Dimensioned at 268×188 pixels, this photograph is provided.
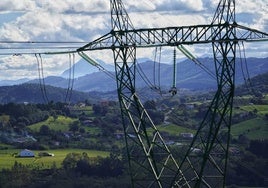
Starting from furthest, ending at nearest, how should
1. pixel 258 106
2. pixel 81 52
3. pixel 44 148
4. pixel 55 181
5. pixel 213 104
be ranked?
pixel 258 106 < pixel 44 148 < pixel 55 181 < pixel 81 52 < pixel 213 104

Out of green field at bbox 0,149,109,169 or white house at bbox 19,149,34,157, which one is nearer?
green field at bbox 0,149,109,169

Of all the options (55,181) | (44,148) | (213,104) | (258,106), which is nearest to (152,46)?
(213,104)

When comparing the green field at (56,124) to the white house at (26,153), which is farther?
the green field at (56,124)

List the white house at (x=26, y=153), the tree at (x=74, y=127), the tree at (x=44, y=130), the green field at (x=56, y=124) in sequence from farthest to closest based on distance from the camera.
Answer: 1. the green field at (x=56, y=124)
2. the tree at (x=74, y=127)
3. the tree at (x=44, y=130)
4. the white house at (x=26, y=153)

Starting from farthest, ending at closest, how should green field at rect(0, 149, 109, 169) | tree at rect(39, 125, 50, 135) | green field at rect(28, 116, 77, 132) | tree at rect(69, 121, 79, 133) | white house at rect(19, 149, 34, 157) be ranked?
1. green field at rect(28, 116, 77, 132)
2. tree at rect(69, 121, 79, 133)
3. tree at rect(39, 125, 50, 135)
4. white house at rect(19, 149, 34, 157)
5. green field at rect(0, 149, 109, 169)

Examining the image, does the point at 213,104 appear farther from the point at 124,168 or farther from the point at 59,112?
the point at 59,112

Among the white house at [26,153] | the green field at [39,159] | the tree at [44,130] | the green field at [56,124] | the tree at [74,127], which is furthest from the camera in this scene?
the green field at [56,124]

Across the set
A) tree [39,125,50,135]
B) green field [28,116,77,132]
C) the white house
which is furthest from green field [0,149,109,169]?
green field [28,116,77,132]

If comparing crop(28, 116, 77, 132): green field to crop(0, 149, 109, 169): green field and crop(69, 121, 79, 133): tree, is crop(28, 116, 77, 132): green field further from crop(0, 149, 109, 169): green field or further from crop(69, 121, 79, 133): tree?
crop(0, 149, 109, 169): green field

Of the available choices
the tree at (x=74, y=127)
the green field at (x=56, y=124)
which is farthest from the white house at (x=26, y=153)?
the green field at (x=56, y=124)

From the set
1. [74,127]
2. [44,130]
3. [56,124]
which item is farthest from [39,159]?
[56,124]

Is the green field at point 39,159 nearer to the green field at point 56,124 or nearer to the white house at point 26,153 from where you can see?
the white house at point 26,153
